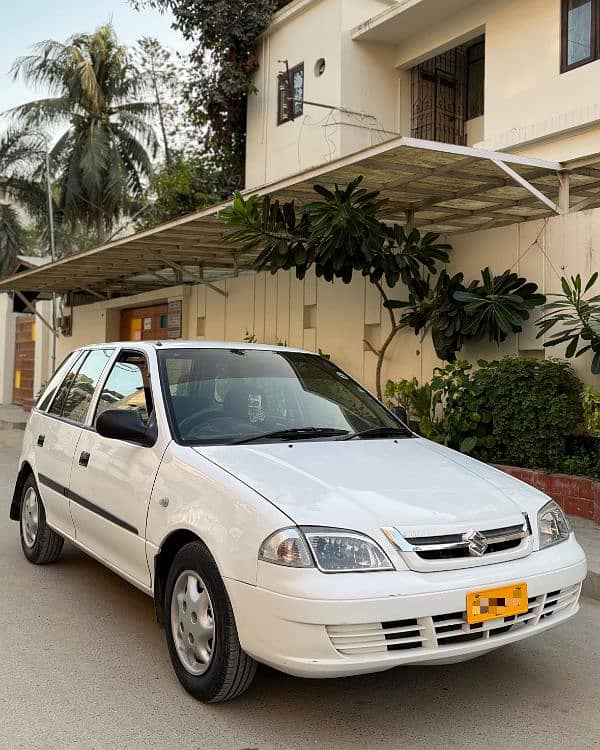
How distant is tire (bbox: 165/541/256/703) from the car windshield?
695mm

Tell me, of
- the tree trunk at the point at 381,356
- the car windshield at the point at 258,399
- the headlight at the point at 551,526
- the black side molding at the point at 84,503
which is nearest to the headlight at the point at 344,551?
the headlight at the point at 551,526

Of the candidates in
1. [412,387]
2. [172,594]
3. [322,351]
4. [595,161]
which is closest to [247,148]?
[322,351]

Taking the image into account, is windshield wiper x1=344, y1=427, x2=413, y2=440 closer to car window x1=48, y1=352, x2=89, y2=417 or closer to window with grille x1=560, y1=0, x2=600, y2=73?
car window x1=48, y1=352, x2=89, y2=417

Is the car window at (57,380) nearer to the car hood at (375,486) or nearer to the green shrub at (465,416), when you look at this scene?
the car hood at (375,486)

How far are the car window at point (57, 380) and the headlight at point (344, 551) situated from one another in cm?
333

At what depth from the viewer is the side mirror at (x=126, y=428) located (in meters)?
4.18

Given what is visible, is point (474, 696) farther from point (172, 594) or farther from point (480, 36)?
point (480, 36)

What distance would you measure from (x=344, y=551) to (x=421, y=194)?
6.39m

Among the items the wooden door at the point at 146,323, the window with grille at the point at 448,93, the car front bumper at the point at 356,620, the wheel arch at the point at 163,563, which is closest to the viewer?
the car front bumper at the point at 356,620

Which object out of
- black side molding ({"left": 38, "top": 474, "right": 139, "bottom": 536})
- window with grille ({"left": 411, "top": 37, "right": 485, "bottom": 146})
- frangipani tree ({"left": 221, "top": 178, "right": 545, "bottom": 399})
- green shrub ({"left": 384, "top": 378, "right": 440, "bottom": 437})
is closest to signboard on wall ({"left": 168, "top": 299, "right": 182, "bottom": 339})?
window with grille ({"left": 411, "top": 37, "right": 485, "bottom": 146})

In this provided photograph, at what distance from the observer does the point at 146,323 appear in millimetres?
17344

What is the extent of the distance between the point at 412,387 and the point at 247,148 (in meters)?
10.6

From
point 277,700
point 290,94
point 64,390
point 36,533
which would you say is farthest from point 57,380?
point 290,94

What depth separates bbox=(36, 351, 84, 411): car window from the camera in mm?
6051
